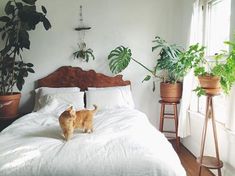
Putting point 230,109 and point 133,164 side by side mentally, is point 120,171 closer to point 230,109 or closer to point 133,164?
point 133,164

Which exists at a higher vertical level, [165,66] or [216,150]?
[165,66]

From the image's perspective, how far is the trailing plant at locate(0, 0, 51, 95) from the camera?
306cm

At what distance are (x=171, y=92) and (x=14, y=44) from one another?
2227 mm

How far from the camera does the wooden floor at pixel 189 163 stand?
2.60 meters

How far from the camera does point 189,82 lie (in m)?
2.95

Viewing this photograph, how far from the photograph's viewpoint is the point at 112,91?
3260 mm

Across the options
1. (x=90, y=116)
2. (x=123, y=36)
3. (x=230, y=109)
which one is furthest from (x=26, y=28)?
(x=230, y=109)

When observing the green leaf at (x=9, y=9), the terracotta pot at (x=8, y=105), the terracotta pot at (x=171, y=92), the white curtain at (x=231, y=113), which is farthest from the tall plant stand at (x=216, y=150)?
the green leaf at (x=9, y=9)

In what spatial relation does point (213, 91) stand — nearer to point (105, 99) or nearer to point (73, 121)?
point (73, 121)

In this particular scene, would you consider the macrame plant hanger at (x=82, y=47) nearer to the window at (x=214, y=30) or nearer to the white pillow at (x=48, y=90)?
the white pillow at (x=48, y=90)

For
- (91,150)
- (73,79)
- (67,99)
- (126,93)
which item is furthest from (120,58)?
(91,150)

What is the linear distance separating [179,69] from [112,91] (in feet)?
3.14

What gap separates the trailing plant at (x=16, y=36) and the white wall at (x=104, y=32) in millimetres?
260

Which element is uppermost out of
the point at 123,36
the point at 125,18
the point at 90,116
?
the point at 125,18
